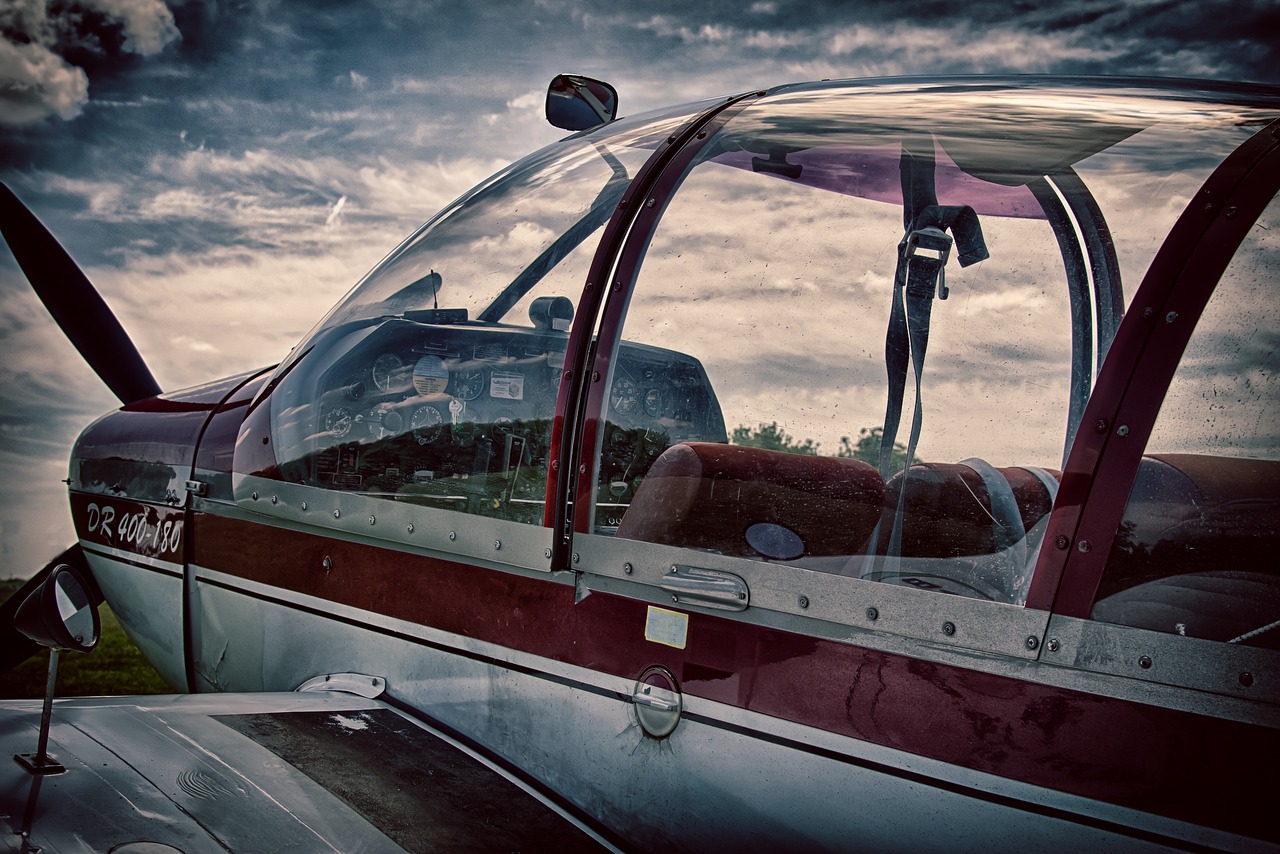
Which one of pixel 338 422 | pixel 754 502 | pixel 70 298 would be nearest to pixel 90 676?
pixel 70 298

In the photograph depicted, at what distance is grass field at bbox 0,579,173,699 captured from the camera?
6.41 meters

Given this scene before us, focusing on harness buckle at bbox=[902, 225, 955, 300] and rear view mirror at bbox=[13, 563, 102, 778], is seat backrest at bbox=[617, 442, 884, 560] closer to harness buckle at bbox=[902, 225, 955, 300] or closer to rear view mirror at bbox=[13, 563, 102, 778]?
harness buckle at bbox=[902, 225, 955, 300]

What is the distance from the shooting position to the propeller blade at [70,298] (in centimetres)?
459

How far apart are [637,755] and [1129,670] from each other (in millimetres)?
969

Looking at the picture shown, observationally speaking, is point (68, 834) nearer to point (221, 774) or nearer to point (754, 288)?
point (221, 774)

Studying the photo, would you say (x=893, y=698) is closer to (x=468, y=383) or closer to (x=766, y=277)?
(x=766, y=277)

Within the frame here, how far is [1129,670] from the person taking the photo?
1434 millimetres

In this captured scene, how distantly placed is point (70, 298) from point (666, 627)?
4.18 metres

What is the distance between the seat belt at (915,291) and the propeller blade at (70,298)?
156 inches

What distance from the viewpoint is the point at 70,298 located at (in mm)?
4727

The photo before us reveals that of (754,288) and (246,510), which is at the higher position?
(754,288)

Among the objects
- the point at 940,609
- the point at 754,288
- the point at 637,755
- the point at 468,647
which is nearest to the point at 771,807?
the point at 637,755

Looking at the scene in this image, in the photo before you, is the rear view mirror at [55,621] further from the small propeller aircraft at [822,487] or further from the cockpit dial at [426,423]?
the cockpit dial at [426,423]

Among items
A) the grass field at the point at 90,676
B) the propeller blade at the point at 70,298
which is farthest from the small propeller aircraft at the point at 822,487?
the grass field at the point at 90,676
